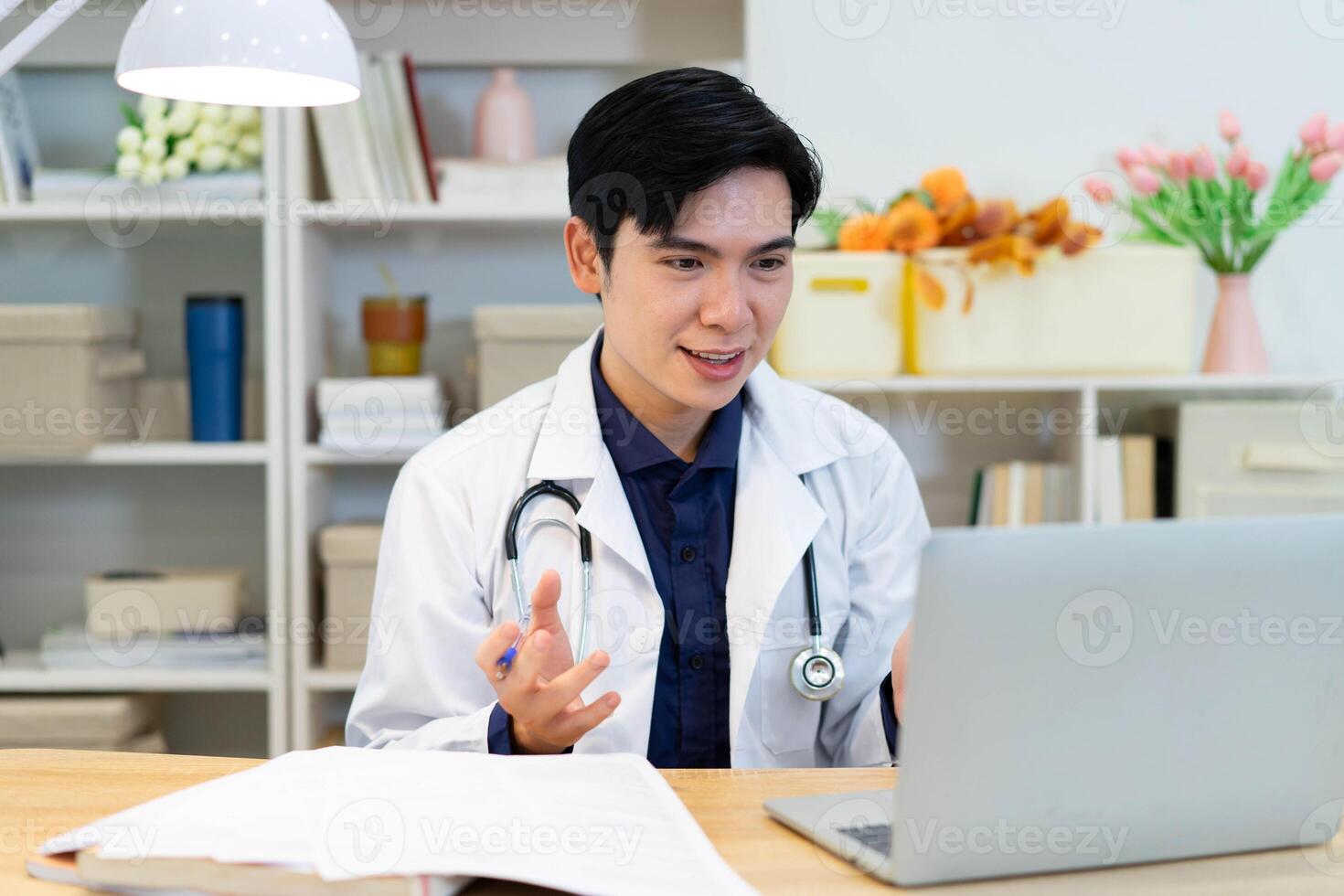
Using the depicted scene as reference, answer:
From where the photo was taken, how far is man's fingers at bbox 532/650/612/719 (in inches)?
42.2

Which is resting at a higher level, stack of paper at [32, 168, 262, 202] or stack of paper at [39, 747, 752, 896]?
stack of paper at [32, 168, 262, 202]

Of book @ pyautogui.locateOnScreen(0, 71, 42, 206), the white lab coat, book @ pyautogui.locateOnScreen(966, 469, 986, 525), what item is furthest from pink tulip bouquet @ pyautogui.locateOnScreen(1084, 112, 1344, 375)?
book @ pyautogui.locateOnScreen(0, 71, 42, 206)

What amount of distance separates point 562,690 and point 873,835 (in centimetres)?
33

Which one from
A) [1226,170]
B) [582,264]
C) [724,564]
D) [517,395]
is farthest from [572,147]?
[1226,170]

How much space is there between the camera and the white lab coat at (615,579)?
1399 millimetres

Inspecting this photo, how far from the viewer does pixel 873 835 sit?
0.85 m

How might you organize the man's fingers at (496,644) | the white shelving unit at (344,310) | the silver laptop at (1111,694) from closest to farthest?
the silver laptop at (1111,694), the man's fingers at (496,644), the white shelving unit at (344,310)

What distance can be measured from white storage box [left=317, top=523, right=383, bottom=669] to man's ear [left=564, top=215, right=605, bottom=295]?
3.03 feet

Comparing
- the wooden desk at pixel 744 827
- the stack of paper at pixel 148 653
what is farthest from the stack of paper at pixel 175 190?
the wooden desk at pixel 744 827

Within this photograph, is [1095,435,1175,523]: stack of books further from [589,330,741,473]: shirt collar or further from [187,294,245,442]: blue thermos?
[187,294,245,442]: blue thermos

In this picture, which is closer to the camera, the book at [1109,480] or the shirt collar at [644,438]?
the shirt collar at [644,438]

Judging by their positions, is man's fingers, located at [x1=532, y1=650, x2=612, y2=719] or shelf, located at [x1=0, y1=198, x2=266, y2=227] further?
shelf, located at [x1=0, y1=198, x2=266, y2=227]

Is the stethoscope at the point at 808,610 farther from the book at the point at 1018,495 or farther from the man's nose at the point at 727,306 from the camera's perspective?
the book at the point at 1018,495

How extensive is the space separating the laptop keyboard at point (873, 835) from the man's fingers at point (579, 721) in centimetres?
28
